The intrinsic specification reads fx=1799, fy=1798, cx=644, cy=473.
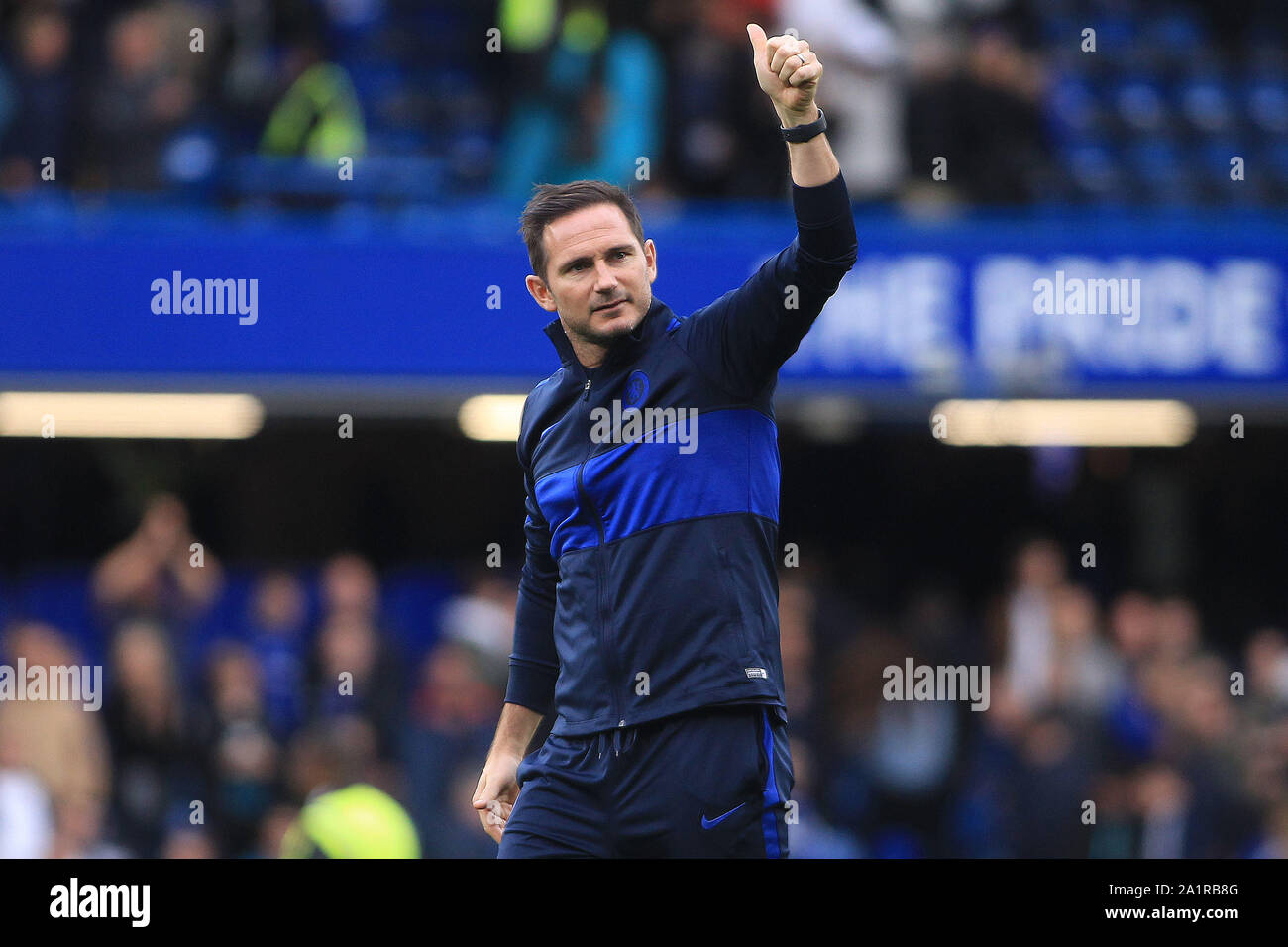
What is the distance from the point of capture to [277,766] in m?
8.06

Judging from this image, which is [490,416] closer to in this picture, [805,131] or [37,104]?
[37,104]

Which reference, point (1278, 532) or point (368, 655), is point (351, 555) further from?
point (1278, 532)

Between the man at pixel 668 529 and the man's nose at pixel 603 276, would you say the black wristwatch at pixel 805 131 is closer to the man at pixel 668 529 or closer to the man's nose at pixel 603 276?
the man at pixel 668 529

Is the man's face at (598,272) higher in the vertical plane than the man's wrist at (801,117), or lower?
lower

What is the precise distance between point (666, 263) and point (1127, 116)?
3.56 metres

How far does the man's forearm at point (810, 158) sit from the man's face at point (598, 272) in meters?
0.39

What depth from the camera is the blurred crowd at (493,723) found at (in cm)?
784

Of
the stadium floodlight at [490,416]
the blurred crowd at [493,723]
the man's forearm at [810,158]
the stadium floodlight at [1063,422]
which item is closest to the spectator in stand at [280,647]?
the blurred crowd at [493,723]

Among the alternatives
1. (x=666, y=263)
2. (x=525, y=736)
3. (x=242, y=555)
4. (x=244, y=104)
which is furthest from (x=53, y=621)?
(x=525, y=736)

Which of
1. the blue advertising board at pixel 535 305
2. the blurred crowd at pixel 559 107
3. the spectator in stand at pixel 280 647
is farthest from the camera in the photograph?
the blurred crowd at pixel 559 107

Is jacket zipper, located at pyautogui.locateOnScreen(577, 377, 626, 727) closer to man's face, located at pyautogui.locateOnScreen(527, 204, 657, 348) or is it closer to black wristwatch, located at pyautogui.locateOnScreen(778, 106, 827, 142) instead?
man's face, located at pyautogui.locateOnScreen(527, 204, 657, 348)

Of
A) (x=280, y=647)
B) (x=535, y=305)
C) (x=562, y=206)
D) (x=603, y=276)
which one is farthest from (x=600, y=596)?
(x=535, y=305)

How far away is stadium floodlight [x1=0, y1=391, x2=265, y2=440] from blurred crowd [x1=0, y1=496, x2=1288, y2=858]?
0.72m

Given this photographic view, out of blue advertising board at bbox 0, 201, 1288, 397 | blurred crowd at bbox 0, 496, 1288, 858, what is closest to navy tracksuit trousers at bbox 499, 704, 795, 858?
blurred crowd at bbox 0, 496, 1288, 858
